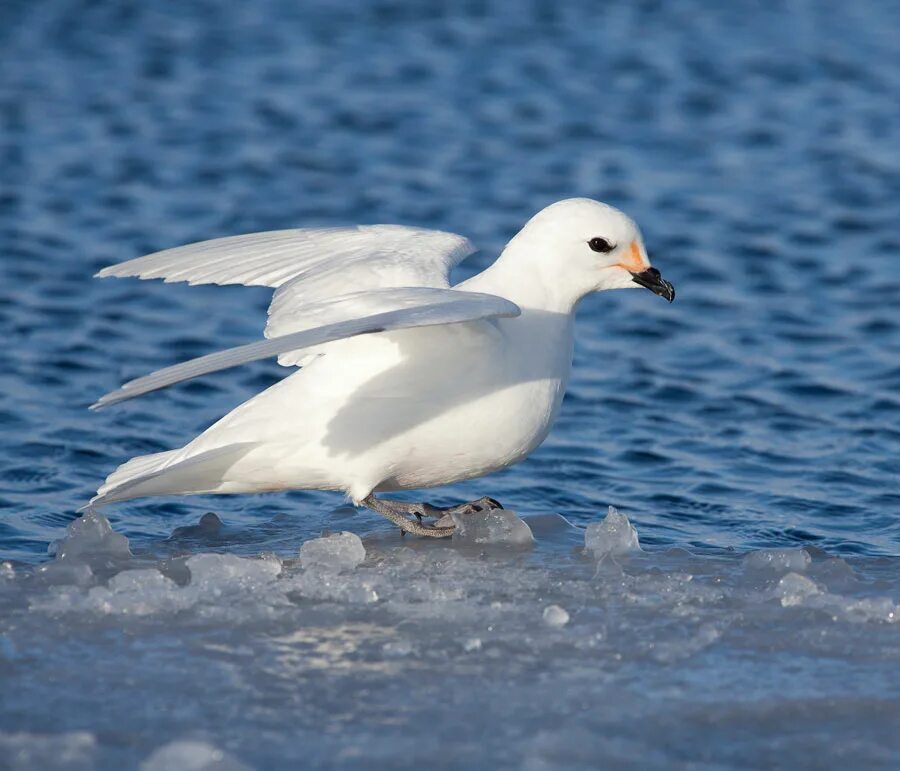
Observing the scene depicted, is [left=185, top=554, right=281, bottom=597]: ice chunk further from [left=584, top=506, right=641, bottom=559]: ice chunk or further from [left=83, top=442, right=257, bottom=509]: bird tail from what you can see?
[left=584, top=506, right=641, bottom=559]: ice chunk

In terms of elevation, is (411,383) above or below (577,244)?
below

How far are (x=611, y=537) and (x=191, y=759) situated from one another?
213cm

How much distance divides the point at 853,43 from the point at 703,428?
697cm

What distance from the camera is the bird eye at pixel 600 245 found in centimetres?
602

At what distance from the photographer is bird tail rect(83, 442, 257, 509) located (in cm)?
566

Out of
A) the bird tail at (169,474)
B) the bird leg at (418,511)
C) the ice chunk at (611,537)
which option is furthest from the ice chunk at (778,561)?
the bird tail at (169,474)

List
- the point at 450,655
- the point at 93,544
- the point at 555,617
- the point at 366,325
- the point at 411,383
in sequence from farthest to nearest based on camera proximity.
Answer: the point at 93,544, the point at 411,383, the point at 555,617, the point at 450,655, the point at 366,325

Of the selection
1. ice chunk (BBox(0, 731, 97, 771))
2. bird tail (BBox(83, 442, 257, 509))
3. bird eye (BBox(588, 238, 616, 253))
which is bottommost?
ice chunk (BBox(0, 731, 97, 771))

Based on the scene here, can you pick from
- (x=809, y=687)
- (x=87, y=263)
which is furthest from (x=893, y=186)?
(x=809, y=687)

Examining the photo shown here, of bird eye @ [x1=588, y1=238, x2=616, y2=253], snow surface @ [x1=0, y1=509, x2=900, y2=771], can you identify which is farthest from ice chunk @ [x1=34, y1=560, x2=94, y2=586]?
bird eye @ [x1=588, y1=238, x2=616, y2=253]

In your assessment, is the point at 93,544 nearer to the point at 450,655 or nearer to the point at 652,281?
the point at 450,655

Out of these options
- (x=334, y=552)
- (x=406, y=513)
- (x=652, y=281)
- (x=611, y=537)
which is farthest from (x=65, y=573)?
(x=652, y=281)

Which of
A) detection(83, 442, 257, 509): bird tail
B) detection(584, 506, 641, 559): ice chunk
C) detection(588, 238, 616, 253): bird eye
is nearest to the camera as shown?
detection(83, 442, 257, 509): bird tail

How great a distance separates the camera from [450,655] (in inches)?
191
